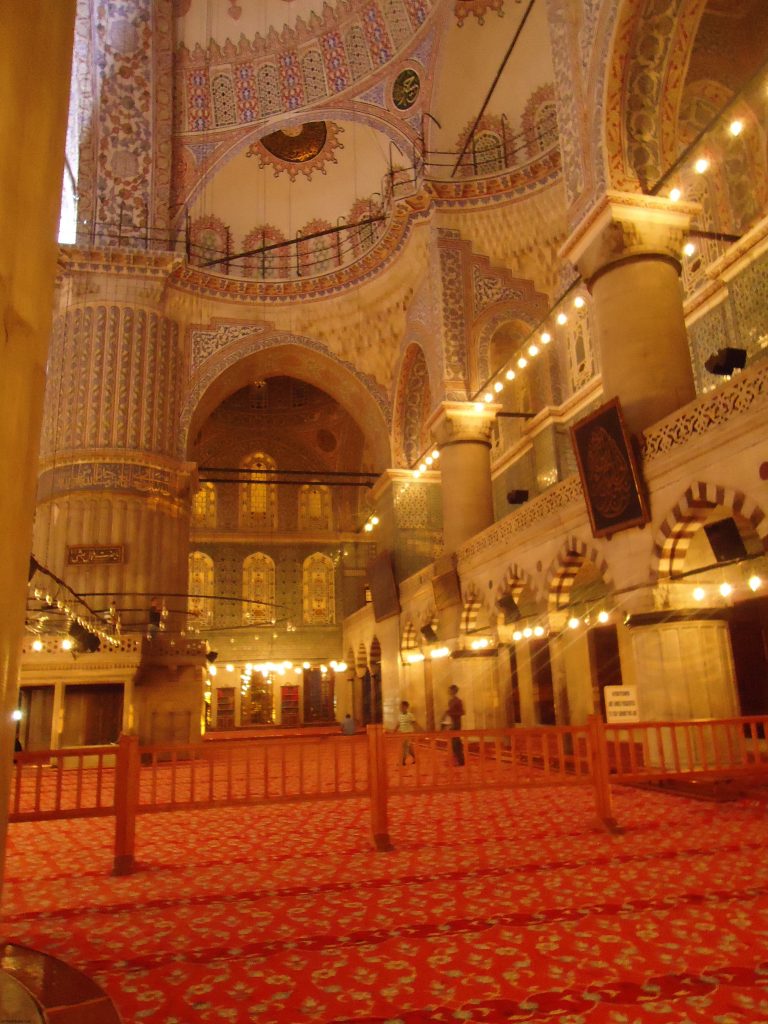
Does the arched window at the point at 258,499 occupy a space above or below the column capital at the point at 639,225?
above

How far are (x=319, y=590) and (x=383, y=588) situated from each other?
6.35 metres

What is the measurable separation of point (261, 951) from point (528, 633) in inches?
308

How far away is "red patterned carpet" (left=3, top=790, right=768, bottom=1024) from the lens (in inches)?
96.4

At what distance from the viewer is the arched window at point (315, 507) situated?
2314 centimetres

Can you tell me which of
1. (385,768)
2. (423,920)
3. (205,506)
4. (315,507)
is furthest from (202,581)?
(423,920)

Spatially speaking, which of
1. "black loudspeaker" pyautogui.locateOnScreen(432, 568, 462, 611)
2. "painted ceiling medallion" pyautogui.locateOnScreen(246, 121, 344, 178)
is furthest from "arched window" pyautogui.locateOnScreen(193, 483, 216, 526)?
"black loudspeaker" pyautogui.locateOnScreen(432, 568, 462, 611)

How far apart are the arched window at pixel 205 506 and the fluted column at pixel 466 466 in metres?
11.3

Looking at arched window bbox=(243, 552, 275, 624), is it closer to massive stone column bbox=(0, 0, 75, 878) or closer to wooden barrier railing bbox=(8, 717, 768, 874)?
wooden barrier railing bbox=(8, 717, 768, 874)

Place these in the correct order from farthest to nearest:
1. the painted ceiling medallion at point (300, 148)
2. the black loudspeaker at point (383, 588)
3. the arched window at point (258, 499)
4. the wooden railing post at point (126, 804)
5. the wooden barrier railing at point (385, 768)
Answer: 1. the arched window at point (258, 499)
2. the painted ceiling medallion at point (300, 148)
3. the black loudspeaker at point (383, 588)
4. the wooden barrier railing at point (385, 768)
5. the wooden railing post at point (126, 804)

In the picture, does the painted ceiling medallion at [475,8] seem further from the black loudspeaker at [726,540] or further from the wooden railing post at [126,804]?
the wooden railing post at [126,804]

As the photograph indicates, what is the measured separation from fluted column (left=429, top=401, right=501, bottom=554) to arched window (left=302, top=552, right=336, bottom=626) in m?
10.1

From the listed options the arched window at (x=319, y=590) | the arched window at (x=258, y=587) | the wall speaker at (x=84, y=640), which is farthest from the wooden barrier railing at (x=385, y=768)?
the arched window at (x=319, y=590)

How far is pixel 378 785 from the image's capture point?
497cm

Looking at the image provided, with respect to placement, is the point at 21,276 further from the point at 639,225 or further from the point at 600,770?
the point at 639,225
